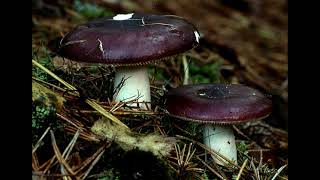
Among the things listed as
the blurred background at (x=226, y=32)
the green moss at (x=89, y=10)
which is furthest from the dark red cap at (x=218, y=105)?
the green moss at (x=89, y=10)

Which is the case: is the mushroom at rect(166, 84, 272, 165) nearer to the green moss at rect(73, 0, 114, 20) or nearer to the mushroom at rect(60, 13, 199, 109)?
the mushroom at rect(60, 13, 199, 109)

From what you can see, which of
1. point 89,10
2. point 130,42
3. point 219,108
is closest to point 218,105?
point 219,108

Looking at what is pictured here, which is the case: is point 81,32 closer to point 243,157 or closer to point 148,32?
point 148,32

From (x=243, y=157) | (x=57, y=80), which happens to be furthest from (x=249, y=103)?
(x=57, y=80)

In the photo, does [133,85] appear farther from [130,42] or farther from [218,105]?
[218,105]

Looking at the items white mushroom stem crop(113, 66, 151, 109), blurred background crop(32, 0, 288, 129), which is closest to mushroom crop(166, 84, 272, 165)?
white mushroom stem crop(113, 66, 151, 109)

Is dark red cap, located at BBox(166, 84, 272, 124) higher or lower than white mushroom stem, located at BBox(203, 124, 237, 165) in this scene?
higher

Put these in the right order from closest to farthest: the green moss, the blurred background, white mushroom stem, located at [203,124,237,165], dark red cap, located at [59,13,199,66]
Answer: dark red cap, located at [59,13,199,66]
white mushroom stem, located at [203,124,237,165]
the blurred background
the green moss
